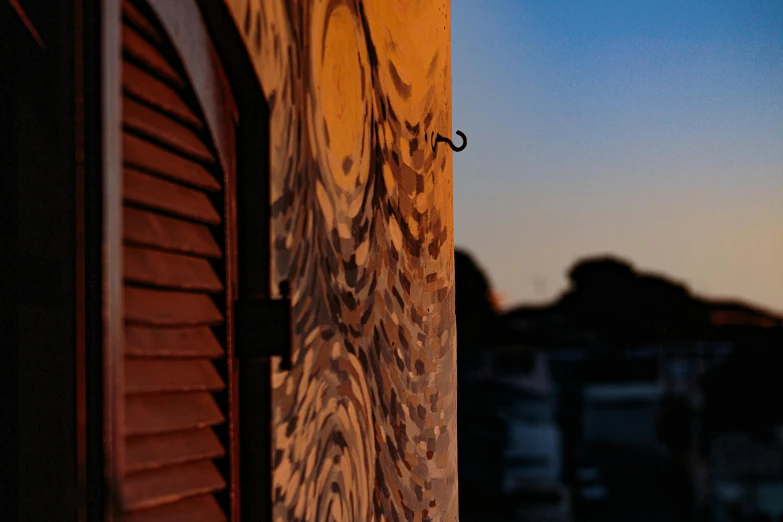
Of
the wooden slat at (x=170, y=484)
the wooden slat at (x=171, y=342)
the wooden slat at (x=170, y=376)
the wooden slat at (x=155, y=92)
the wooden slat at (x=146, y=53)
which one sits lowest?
the wooden slat at (x=170, y=484)

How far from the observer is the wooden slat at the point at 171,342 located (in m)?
1.62

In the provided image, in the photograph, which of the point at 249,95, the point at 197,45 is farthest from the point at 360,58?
the point at 197,45

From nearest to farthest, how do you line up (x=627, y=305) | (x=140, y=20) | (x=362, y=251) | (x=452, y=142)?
1. (x=140, y=20)
2. (x=362, y=251)
3. (x=452, y=142)
4. (x=627, y=305)

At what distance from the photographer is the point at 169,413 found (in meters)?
1.74

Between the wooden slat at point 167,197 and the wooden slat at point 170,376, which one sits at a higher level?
the wooden slat at point 167,197

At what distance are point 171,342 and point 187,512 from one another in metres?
0.28

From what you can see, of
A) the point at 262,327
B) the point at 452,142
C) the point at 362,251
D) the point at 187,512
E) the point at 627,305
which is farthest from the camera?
the point at 627,305

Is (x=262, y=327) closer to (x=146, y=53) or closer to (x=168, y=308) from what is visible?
(x=168, y=308)

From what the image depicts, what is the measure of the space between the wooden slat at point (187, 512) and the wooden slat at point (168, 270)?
34cm

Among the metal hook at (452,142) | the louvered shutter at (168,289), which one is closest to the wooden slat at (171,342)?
the louvered shutter at (168,289)

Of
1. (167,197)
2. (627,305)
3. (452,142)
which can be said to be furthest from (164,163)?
(627,305)

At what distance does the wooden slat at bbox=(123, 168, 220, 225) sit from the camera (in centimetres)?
161

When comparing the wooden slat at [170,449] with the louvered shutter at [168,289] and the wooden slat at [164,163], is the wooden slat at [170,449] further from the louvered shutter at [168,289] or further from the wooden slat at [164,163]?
the wooden slat at [164,163]

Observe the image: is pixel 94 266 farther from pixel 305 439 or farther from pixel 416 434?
pixel 416 434
